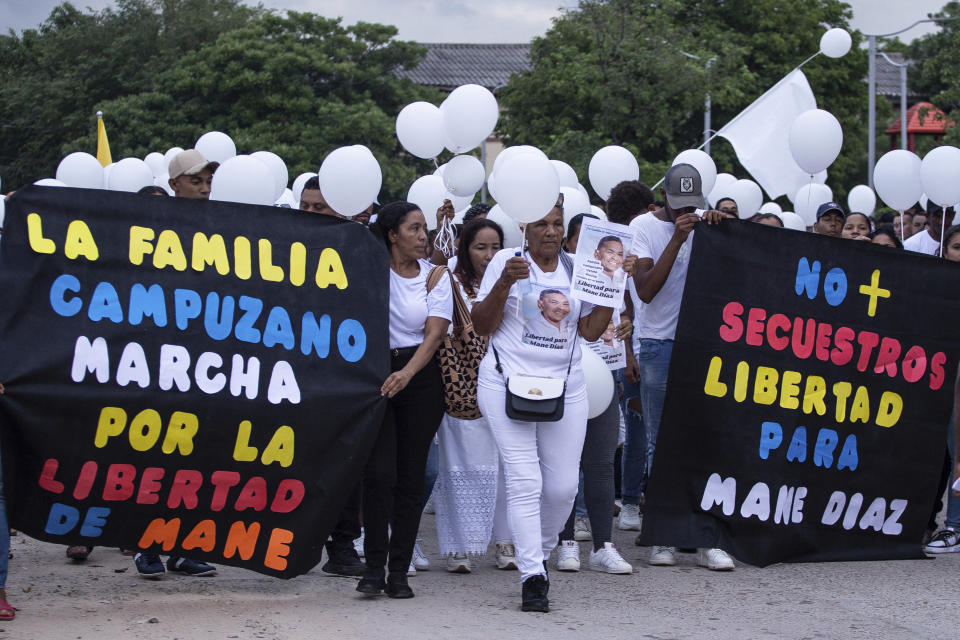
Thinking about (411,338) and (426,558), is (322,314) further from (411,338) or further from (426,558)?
(426,558)

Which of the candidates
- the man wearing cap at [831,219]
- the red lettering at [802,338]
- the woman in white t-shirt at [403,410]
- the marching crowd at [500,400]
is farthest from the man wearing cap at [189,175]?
the man wearing cap at [831,219]

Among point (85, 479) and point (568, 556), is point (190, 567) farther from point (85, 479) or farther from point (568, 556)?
point (568, 556)

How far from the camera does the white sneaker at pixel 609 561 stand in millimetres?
6520

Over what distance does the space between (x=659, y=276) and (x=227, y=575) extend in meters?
2.66

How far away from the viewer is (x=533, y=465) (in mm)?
5746

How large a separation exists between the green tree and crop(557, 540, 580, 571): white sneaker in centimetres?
1976

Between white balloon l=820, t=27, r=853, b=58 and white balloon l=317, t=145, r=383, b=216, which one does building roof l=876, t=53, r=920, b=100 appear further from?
white balloon l=317, t=145, r=383, b=216

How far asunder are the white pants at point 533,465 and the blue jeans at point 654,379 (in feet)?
3.09

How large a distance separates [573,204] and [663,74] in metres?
20.2

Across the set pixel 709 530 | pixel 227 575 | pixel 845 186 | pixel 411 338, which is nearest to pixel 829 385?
pixel 709 530

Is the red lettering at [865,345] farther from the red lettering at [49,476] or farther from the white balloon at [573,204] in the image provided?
the red lettering at [49,476]

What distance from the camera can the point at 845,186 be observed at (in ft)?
151

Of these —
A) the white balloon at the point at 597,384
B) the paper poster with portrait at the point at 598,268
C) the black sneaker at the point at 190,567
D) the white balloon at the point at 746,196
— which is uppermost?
the white balloon at the point at 746,196

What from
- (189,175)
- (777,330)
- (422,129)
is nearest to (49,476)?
(189,175)
